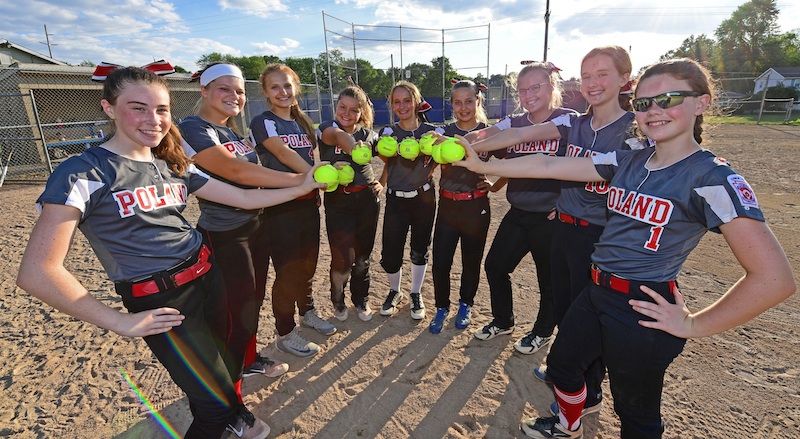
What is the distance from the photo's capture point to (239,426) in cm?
277

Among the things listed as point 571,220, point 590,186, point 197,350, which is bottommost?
point 197,350

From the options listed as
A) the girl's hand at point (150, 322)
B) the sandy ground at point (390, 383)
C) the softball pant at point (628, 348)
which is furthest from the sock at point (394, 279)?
the girl's hand at point (150, 322)

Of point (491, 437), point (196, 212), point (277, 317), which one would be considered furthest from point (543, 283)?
point (196, 212)

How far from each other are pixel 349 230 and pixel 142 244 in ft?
7.10

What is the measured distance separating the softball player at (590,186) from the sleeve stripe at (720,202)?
0.82m

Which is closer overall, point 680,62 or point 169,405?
point 680,62

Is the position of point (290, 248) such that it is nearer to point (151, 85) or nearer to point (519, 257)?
point (151, 85)

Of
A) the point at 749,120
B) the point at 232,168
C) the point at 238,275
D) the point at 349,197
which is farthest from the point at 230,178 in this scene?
the point at 749,120

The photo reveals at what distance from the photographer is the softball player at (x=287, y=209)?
11.0 feet

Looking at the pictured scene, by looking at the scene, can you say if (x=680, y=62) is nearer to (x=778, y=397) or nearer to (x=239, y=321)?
(x=778, y=397)

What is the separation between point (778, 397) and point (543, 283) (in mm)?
1841

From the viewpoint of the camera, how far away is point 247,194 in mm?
2631

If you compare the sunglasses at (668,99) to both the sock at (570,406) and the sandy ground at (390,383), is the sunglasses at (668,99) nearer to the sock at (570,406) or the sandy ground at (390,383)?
the sandy ground at (390,383)

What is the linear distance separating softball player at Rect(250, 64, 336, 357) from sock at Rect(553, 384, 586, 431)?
7.25 feet
